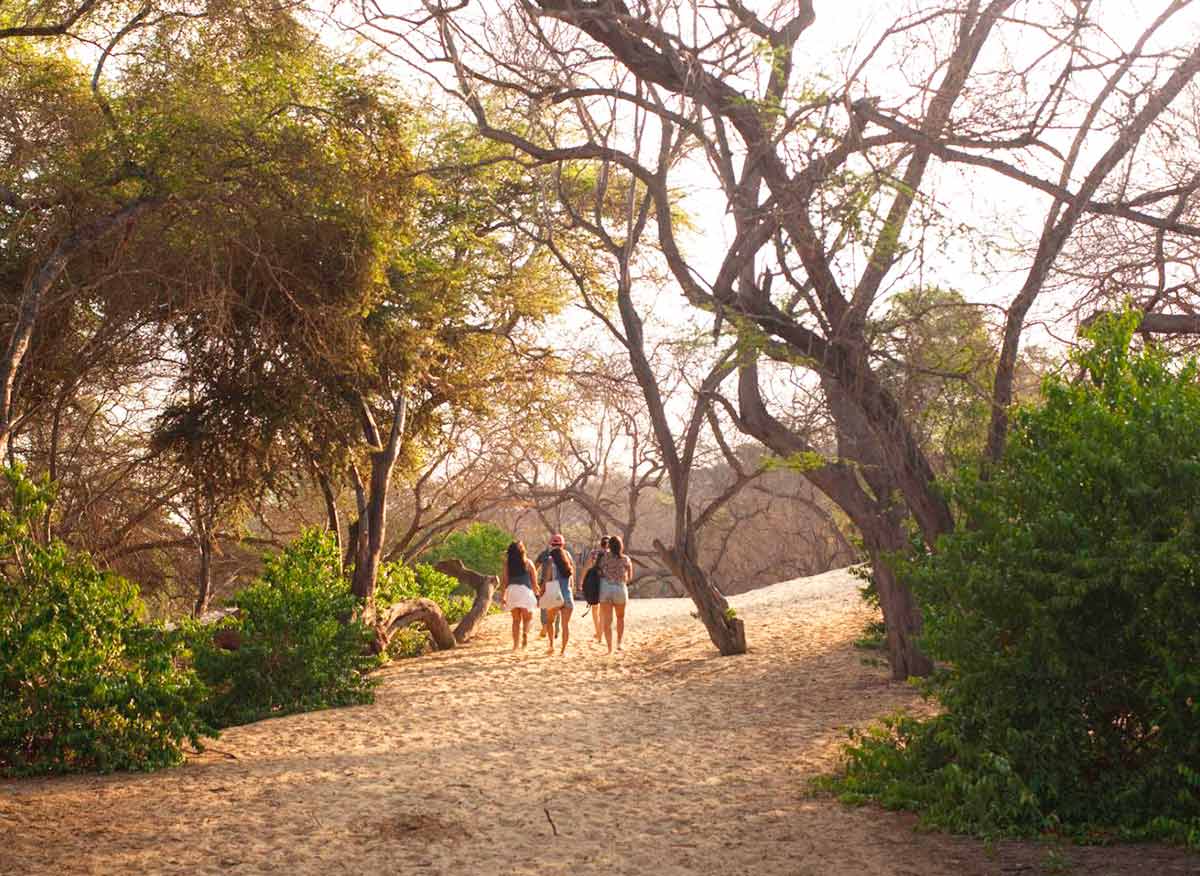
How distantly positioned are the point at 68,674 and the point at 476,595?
11.1 m

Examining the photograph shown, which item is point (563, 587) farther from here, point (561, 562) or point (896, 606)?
point (896, 606)

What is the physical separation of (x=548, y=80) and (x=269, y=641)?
5.83 meters

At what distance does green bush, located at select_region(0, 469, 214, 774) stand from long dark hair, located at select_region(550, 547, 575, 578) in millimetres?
7511

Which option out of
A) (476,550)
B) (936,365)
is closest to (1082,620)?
(936,365)

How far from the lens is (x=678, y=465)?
13648 millimetres

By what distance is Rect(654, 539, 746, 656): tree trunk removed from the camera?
13.9m

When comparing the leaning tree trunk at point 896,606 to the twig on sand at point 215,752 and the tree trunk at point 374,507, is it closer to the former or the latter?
the twig on sand at point 215,752

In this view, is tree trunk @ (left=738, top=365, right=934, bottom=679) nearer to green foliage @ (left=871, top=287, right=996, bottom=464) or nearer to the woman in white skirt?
green foliage @ (left=871, top=287, right=996, bottom=464)

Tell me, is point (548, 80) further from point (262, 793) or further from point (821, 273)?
point (262, 793)

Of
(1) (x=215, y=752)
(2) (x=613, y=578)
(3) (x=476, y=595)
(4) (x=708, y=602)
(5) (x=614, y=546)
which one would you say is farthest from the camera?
(3) (x=476, y=595)

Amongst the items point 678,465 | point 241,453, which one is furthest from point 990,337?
point 241,453

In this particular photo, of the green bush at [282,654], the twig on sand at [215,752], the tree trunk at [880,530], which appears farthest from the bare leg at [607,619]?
the twig on sand at [215,752]

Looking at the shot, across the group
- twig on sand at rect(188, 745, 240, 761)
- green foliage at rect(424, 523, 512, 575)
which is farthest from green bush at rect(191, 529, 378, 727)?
green foliage at rect(424, 523, 512, 575)

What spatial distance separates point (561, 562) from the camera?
50.9 feet
